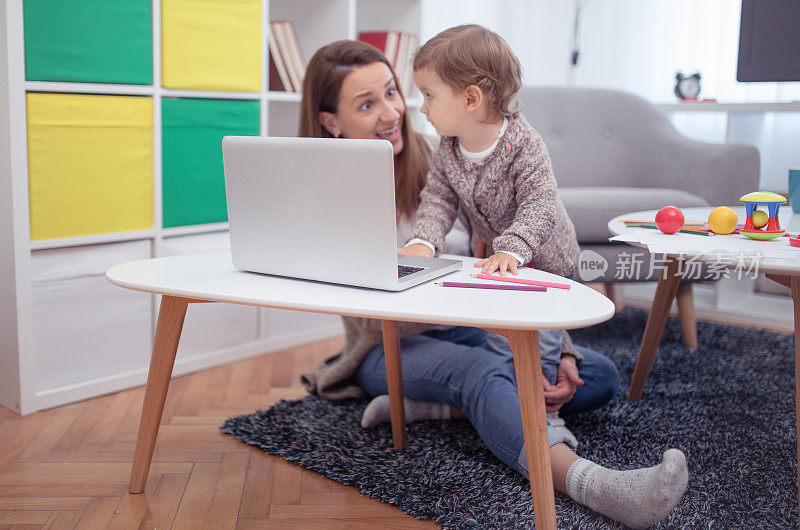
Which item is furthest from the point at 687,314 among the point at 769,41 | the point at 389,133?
the point at 389,133

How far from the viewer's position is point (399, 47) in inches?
102

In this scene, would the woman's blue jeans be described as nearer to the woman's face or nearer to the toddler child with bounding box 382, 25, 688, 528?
the toddler child with bounding box 382, 25, 688, 528

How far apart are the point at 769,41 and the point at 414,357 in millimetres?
1426

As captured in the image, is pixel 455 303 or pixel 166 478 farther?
pixel 166 478

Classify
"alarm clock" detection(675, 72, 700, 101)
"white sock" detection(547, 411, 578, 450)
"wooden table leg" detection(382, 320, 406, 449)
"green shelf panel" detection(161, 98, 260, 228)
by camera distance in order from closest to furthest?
"white sock" detection(547, 411, 578, 450)
"wooden table leg" detection(382, 320, 406, 449)
"green shelf panel" detection(161, 98, 260, 228)
"alarm clock" detection(675, 72, 700, 101)

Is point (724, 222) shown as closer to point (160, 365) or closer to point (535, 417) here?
point (535, 417)

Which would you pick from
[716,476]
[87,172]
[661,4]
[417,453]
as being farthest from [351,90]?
[661,4]

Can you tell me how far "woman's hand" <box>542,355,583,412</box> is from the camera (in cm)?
147

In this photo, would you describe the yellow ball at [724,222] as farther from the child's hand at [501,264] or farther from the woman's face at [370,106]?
the woman's face at [370,106]

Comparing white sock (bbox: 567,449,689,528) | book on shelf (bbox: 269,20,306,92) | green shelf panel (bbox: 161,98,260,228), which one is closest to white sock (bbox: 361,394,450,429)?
white sock (bbox: 567,449,689,528)

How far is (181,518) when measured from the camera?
1.31 m

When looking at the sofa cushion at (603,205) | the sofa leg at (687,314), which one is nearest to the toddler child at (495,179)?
the sofa cushion at (603,205)

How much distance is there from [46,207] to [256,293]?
1003mm

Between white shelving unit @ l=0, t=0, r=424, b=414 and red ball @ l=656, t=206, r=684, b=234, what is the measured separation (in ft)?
4.23
